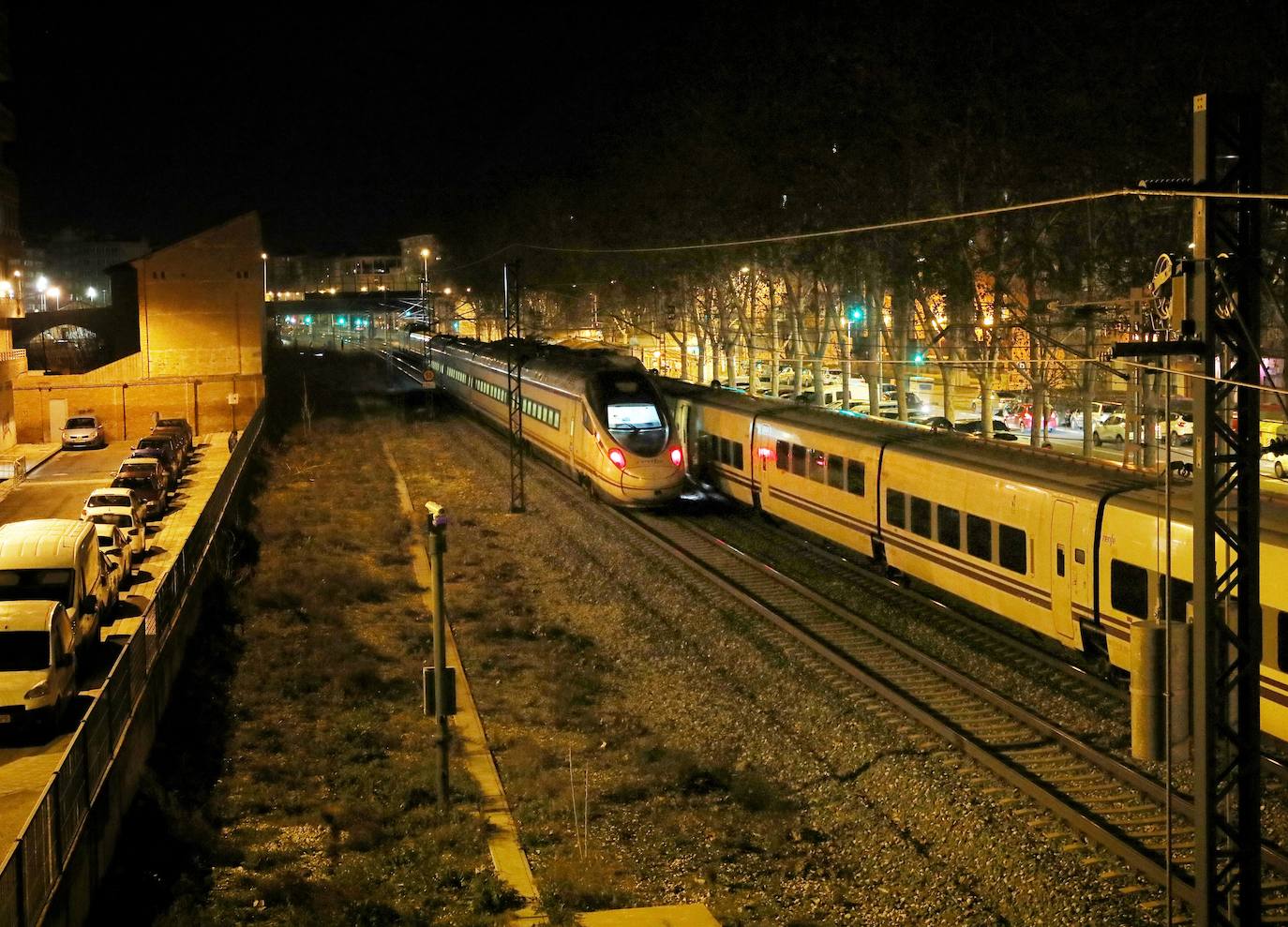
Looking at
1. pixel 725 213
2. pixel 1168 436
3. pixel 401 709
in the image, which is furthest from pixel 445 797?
pixel 725 213

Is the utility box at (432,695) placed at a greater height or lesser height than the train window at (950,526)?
lesser

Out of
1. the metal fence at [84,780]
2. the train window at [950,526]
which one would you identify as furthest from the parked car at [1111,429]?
the metal fence at [84,780]

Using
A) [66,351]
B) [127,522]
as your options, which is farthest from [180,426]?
[66,351]

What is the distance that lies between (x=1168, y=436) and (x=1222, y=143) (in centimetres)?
193

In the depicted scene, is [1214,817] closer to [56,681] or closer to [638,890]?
[638,890]

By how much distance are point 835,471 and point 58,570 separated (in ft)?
37.6

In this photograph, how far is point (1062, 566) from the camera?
1424 cm

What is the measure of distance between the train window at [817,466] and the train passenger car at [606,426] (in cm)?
430

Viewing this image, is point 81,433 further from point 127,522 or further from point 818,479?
point 818,479

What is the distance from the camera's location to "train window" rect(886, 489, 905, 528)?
18328 millimetres

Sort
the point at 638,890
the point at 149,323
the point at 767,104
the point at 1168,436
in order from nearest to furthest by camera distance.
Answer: the point at 1168,436
the point at 638,890
the point at 767,104
the point at 149,323

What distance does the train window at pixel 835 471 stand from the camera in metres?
20.1

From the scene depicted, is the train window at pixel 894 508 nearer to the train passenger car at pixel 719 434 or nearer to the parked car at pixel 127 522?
the train passenger car at pixel 719 434

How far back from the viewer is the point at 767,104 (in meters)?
36.2
